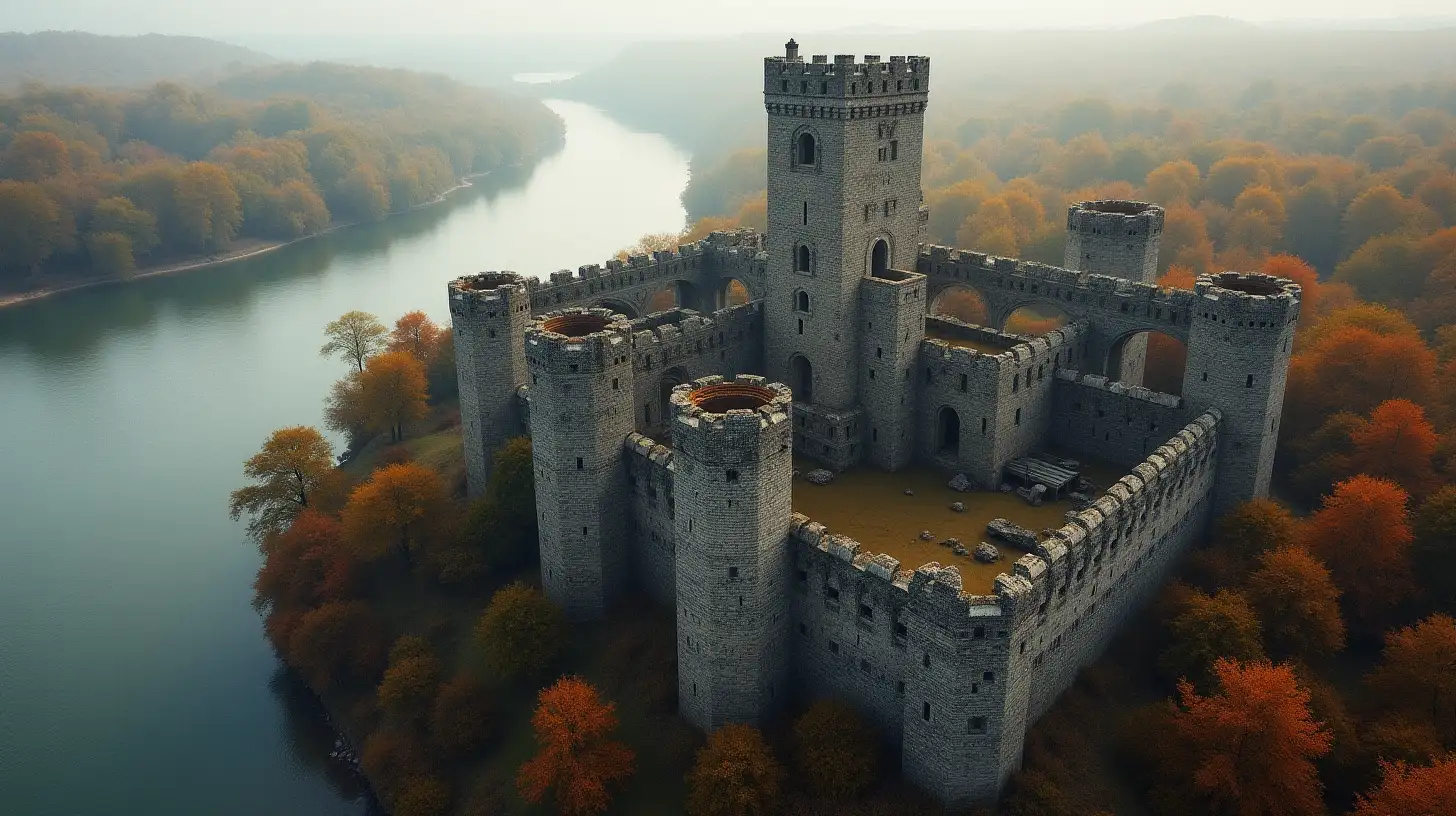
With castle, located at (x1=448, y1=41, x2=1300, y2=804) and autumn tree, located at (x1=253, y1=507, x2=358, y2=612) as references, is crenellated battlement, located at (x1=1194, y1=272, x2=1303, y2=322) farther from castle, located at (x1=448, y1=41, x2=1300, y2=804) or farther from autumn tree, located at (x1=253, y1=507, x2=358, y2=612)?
autumn tree, located at (x1=253, y1=507, x2=358, y2=612)

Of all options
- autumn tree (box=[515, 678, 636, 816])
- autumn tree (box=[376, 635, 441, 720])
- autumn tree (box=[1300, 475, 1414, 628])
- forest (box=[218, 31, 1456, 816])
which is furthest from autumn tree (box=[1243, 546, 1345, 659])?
autumn tree (box=[376, 635, 441, 720])

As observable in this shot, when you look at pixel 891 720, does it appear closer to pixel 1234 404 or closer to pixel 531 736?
pixel 531 736

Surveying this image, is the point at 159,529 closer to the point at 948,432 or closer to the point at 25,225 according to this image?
the point at 948,432

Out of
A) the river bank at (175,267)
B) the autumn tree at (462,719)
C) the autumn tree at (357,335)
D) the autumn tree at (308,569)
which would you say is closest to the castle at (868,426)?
the autumn tree at (462,719)

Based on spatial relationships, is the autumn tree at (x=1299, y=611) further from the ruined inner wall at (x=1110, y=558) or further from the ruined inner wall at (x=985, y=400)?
the ruined inner wall at (x=985, y=400)

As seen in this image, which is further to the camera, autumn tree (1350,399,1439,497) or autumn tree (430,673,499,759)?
autumn tree (1350,399,1439,497)
